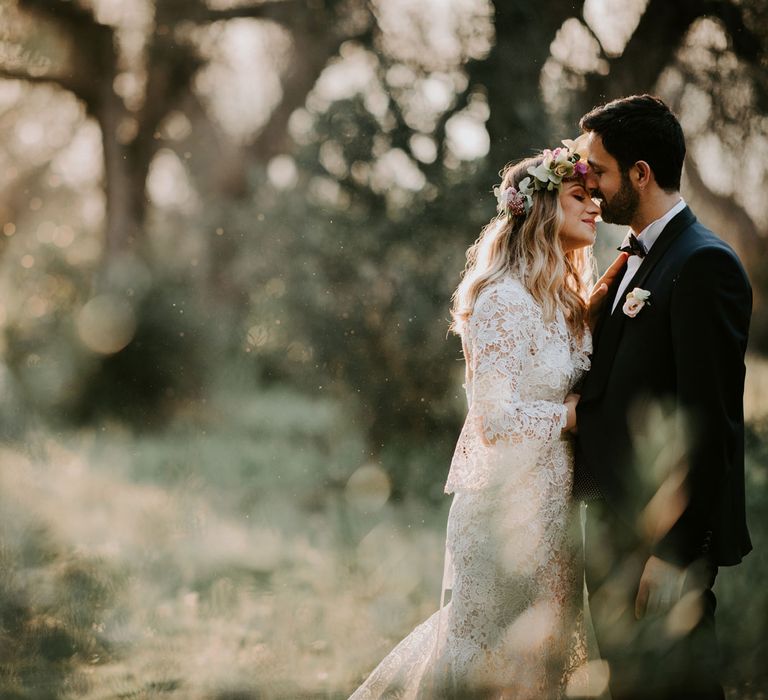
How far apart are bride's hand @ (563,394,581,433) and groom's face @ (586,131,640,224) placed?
0.51m

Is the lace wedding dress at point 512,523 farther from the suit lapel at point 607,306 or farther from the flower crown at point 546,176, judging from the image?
the flower crown at point 546,176

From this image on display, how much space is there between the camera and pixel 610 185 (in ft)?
7.02

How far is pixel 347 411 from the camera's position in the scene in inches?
156

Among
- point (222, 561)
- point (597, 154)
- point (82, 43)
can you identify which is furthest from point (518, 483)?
point (82, 43)

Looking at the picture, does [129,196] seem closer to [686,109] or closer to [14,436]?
[14,436]

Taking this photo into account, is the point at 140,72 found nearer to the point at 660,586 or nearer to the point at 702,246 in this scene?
the point at 702,246

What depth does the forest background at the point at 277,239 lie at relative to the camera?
12.3 ft

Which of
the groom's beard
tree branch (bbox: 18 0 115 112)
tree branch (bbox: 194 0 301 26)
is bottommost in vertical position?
the groom's beard

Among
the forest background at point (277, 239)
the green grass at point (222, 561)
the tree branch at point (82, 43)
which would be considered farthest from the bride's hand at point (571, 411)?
the tree branch at point (82, 43)

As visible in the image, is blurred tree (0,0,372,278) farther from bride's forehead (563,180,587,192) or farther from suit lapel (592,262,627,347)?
suit lapel (592,262,627,347)

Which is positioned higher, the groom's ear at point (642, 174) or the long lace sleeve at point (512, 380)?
the groom's ear at point (642, 174)

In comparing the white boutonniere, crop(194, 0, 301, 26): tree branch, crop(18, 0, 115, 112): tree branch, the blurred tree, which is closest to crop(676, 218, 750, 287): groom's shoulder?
the white boutonniere

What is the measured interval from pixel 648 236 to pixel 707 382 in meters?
0.50

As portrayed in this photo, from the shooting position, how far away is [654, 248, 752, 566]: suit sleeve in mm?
1783
